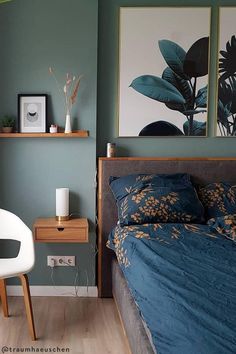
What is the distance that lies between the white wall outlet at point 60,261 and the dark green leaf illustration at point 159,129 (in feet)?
3.75

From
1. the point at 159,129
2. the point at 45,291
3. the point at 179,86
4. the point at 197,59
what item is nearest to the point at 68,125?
the point at 159,129

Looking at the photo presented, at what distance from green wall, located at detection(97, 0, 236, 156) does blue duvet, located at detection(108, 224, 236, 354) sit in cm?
81

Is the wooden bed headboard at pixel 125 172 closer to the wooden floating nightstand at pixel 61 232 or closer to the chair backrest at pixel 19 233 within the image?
the wooden floating nightstand at pixel 61 232

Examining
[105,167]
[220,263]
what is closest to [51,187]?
[105,167]

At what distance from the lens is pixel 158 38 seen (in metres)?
3.10

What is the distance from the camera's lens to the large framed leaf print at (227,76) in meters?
3.12

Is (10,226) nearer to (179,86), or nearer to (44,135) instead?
(44,135)

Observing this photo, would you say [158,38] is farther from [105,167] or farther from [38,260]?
[38,260]

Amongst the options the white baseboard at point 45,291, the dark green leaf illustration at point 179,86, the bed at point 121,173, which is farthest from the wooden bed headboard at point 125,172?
the dark green leaf illustration at point 179,86

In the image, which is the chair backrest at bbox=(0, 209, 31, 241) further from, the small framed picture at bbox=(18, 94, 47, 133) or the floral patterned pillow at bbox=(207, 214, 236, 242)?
the floral patterned pillow at bbox=(207, 214, 236, 242)

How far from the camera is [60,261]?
3.08 meters

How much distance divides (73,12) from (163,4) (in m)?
0.72

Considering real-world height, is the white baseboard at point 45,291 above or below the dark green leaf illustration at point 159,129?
below

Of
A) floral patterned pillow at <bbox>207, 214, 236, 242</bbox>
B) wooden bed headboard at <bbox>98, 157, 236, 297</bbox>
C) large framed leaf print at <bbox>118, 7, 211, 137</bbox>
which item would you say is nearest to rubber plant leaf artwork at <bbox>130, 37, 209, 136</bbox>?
large framed leaf print at <bbox>118, 7, 211, 137</bbox>
